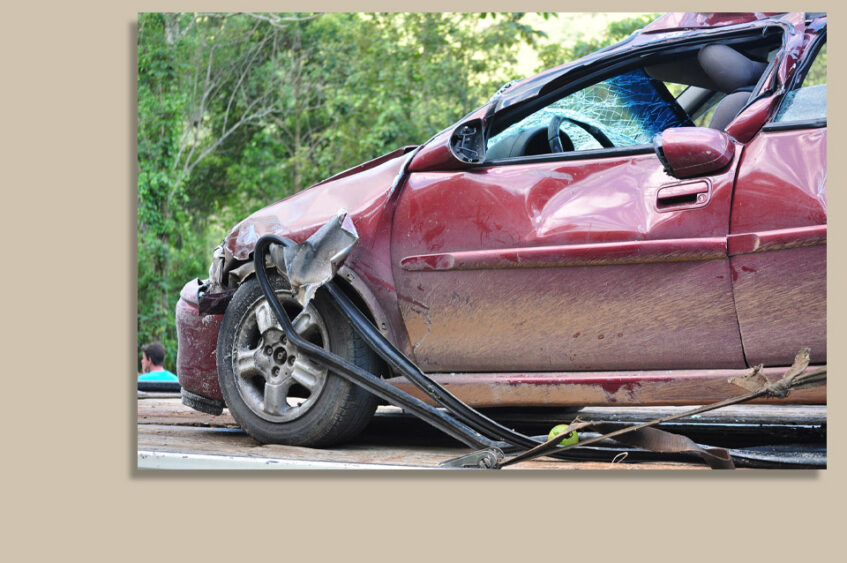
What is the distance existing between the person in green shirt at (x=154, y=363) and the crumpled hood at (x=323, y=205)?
2.67 feet

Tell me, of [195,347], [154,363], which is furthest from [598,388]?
[154,363]

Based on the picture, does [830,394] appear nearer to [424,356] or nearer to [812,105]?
[812,105]

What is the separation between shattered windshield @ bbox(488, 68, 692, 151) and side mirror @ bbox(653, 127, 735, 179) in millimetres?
472

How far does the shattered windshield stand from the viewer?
369cm

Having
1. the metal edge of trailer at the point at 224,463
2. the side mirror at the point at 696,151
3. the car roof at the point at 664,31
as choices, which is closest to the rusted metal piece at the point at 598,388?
the metal edge of trailer at the point at 224,463

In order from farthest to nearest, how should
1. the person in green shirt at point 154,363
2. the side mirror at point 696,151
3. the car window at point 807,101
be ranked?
the person in green shirt at point 154,363, the car window at point 807,101, the side mirror at point 696,151

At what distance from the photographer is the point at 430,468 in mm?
3615

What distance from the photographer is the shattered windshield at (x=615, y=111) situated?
369 cm

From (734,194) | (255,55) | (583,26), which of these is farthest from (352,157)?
(734,194)

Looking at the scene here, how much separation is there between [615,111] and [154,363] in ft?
8.20

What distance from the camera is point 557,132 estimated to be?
375 centimetres

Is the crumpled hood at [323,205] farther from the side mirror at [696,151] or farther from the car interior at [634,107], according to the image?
the side mirror at [696,151]

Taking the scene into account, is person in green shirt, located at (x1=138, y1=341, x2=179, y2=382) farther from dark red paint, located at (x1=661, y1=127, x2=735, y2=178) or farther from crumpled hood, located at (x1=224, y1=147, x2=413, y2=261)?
dark red paint, located at (x1=661, y1=127, x2=735, y2=178)

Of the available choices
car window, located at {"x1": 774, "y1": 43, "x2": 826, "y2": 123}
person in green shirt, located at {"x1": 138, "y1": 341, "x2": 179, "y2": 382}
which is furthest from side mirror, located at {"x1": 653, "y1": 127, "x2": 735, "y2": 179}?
person in green shirt, located at {"x1": 138, "y1": 341, "x2": 179, "y2": 382}
